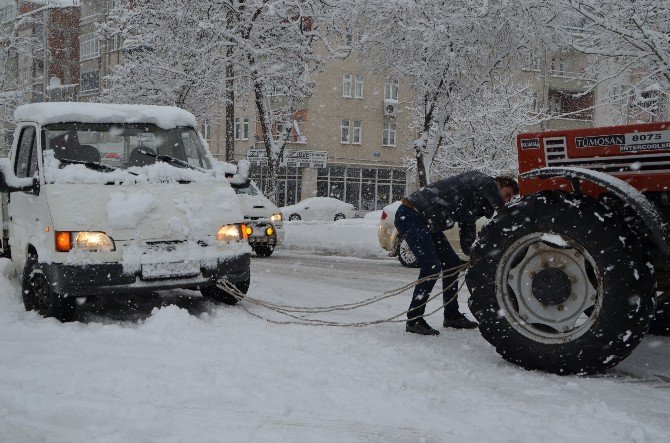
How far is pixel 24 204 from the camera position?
708 centimetres

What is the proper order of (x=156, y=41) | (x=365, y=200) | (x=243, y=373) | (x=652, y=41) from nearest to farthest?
(x=243, y=373) → (x=652, y=41) → (x=156, y=41) → (x=365, y=200)

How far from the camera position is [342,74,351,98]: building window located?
42594 millimetres

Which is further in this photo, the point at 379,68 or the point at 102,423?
the point at 379,68

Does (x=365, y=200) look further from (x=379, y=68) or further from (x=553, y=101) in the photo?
(x=379, y=68)

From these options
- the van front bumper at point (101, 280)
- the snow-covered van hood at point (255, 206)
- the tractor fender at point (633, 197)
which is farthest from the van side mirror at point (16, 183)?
the snow-covered van hood at point (255, 206)

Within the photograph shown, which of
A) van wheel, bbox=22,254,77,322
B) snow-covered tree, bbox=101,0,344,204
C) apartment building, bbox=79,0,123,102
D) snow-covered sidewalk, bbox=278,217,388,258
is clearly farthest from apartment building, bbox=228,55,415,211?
van wheel, bbox=22,254,77,322

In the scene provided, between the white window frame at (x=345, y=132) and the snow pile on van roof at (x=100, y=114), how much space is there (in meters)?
35.2

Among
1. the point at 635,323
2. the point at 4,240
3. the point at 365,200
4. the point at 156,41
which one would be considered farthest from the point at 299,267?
the point at 365,200

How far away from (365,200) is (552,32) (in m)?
27.7

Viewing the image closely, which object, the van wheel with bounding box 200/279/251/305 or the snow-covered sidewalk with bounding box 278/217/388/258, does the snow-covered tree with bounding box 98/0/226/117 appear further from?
the van wheel with bounding box 200/279/251/305

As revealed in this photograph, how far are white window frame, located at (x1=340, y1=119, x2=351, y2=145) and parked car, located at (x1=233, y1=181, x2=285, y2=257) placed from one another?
28.6 metres

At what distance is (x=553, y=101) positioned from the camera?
45.8m

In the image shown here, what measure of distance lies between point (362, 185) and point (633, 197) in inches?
1574

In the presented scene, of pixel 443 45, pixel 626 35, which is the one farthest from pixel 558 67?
pixel 626 35
